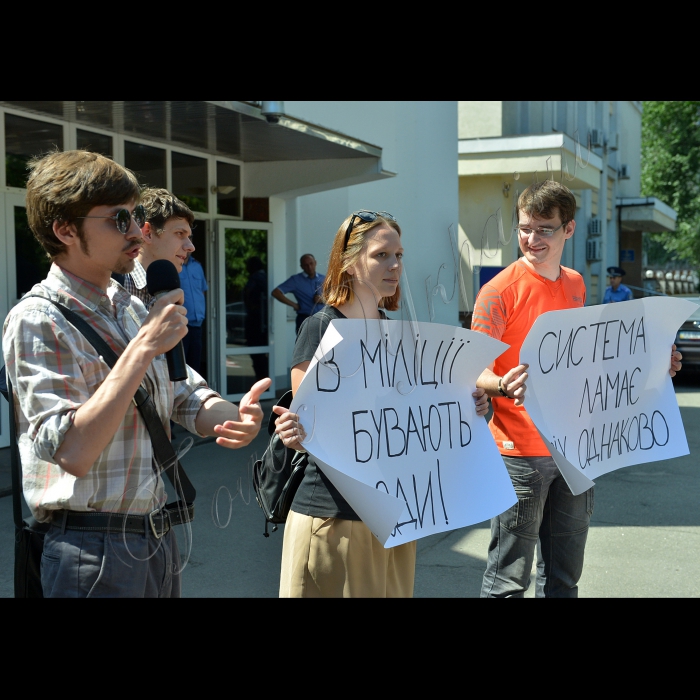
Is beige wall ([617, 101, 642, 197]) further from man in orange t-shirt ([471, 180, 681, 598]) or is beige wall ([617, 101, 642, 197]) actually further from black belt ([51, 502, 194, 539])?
black belt ([51, 502, 194, 539])

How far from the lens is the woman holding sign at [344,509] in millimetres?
2414

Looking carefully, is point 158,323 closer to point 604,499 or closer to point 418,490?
point 418,490

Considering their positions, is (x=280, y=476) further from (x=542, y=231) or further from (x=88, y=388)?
(x=542, y=231)

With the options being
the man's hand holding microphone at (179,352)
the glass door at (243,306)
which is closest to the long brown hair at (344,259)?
the man's hand holding microphone at (179,352)

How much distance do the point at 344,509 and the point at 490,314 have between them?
3.27 ft

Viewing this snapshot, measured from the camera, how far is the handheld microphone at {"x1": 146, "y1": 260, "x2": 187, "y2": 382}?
6.02ft

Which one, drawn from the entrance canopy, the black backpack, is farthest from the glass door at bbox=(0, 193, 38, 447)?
the black backpack

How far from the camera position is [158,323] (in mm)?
1683

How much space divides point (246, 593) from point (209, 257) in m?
7.05

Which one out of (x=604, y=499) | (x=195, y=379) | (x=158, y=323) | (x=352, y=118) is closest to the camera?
(x=158, y=323)

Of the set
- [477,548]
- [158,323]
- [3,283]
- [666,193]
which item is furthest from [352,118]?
[666,193]

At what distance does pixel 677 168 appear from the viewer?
109 feet

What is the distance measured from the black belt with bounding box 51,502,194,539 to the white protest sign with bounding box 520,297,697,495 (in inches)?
52.9

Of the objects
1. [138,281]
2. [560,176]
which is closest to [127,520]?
[560,176]
